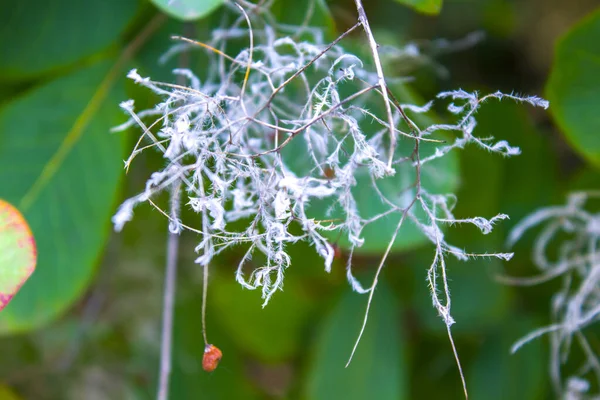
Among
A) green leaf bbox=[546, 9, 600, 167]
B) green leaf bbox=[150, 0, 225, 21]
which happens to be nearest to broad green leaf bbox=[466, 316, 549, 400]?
green leaf bbox=[546, 9, 600, 167]

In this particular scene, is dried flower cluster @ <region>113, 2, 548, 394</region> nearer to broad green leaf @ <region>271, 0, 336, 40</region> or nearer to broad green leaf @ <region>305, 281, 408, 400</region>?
broad green leaf @ <region>271, 0, 336, 40</region>

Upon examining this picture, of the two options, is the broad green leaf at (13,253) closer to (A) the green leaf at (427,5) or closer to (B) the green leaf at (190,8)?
(B) the green leaf at (190,8)

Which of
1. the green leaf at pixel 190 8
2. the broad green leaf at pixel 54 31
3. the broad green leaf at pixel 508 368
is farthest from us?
the broad green leaf at pixel 508 368

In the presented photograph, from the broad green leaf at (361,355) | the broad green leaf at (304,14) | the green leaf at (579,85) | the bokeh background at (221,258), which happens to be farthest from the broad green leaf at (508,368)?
the broad green leaf at (304,14)

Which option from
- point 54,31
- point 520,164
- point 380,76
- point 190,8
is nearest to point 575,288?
point 520,164

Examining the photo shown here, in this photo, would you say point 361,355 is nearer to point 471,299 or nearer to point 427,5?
point 471,299

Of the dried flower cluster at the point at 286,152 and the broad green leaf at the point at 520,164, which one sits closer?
the dried flower cluster at the point at 286,152

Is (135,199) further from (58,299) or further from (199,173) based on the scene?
(58,299)
